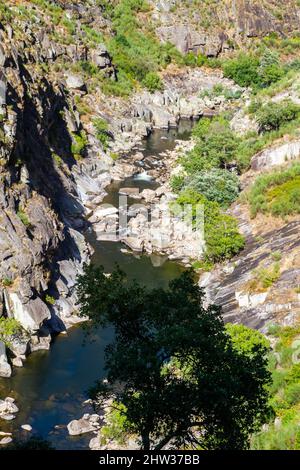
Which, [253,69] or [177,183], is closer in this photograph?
[177,183]

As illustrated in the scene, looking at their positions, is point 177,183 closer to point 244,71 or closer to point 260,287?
point 260,287

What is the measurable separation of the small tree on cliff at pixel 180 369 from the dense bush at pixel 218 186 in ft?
180

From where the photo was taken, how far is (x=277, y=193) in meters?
76.8

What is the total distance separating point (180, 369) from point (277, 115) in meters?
74.0

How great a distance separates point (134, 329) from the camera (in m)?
29.6

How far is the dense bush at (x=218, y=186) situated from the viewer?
8400 centimetres

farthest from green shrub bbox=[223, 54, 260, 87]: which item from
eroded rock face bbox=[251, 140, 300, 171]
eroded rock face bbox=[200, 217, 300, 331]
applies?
eroded rock face bbox=[200, 217, 300, 331]

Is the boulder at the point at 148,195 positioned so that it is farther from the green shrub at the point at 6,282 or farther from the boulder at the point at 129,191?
the green shrub at the point at 6,282

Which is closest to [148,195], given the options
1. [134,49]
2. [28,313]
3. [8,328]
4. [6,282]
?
[6,282]

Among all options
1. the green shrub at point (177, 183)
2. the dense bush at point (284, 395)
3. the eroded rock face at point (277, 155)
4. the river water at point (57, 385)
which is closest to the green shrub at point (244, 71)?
the eroded rock face at point (277, 155)

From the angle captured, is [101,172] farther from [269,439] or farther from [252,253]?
[269,439]

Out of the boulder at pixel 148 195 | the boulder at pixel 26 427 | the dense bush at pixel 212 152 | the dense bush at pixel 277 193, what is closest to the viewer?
the boulder at pixel 26 427

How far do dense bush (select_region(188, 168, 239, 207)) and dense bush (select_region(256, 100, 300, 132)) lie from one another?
1464cm

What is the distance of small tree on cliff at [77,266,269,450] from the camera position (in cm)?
2603
